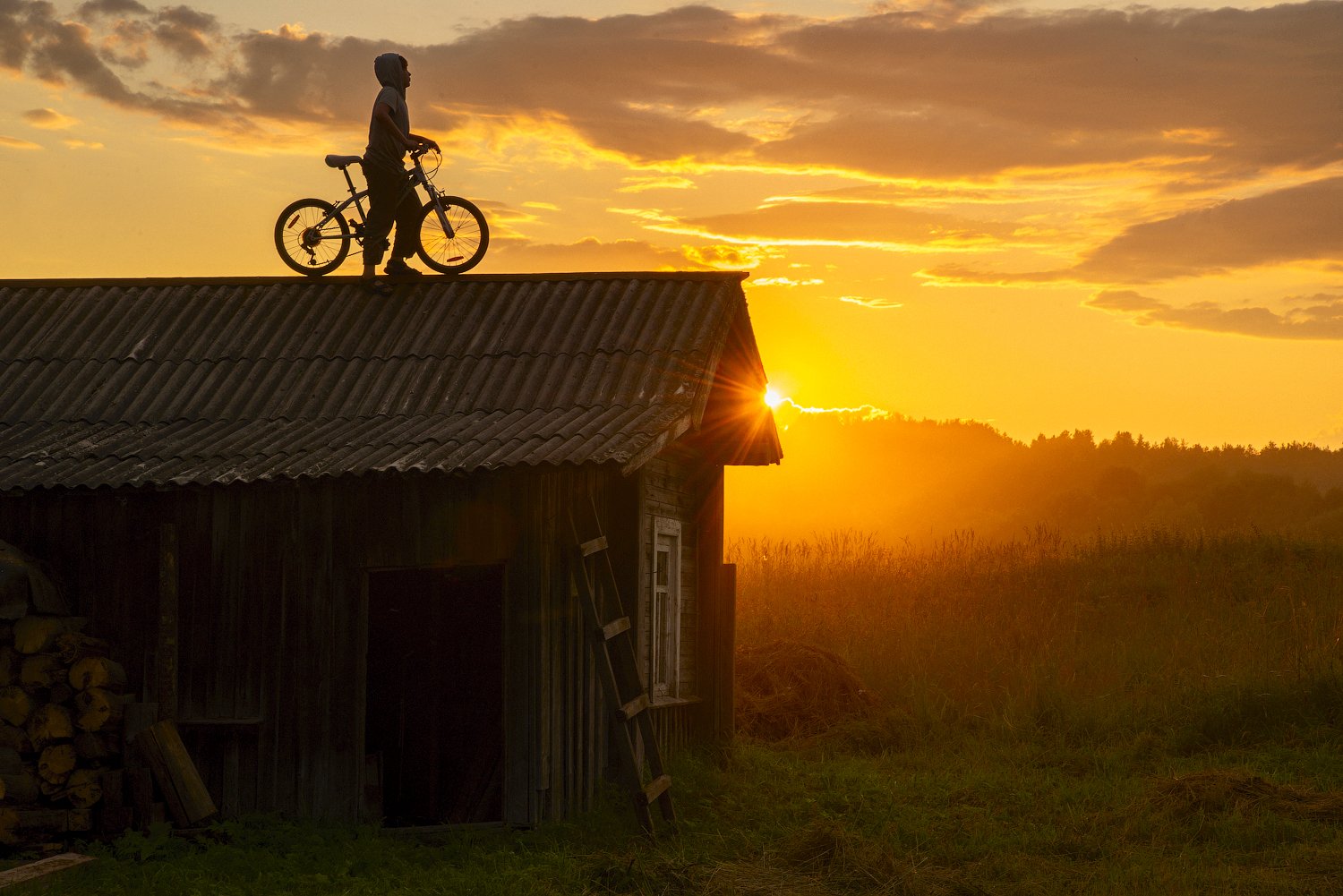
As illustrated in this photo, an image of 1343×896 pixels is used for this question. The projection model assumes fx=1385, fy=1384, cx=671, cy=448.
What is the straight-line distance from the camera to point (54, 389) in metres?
13.0

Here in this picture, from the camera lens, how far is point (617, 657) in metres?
11.2

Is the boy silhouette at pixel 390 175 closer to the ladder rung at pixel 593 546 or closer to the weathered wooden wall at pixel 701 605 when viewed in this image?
the weathered wooden wall at pixel 701 605

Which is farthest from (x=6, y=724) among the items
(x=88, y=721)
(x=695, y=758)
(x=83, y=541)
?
(x=695, y=758)

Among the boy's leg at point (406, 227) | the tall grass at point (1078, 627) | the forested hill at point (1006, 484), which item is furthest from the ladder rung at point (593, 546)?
the forested hill at point (1006, 484)

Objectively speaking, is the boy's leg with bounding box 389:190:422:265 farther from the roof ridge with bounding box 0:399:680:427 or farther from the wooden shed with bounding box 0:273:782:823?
the roof ridge with bounding box 0:399:680:427

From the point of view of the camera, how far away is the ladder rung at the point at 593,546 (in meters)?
10.7

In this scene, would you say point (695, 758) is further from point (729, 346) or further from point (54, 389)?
point (54, 389)

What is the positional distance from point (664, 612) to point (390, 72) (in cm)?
651

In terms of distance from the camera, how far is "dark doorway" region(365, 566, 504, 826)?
510 inches

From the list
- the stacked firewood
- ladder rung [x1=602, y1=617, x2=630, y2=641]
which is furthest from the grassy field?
ladder rung [x1=602, y1=617, x2=630, y2=641]

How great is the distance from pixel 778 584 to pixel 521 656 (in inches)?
411

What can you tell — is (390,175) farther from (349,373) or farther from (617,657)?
(617,657)

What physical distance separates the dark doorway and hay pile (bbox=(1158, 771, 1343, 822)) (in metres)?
6.04

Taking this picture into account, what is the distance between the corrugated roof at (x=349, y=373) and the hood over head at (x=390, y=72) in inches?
89.7
